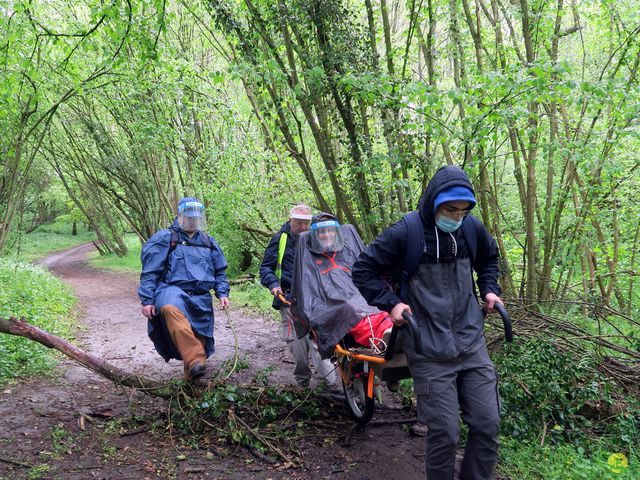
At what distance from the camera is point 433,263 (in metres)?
3.20

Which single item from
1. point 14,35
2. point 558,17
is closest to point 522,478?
point 558,17

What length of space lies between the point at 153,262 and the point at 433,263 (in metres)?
3.28

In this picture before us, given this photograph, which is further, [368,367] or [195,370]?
[195,370]

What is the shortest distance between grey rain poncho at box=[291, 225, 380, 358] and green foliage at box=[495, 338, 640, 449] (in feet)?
5.71

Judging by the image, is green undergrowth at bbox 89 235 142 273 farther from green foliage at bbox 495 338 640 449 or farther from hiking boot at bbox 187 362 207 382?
green foliage at bbox 495 338 640 449

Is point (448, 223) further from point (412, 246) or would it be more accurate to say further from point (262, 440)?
point (262, 440)

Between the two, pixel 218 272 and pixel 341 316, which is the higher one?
pixel 218 272

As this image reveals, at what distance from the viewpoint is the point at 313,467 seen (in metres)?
4.06

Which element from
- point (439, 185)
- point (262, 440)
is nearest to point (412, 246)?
point (439, 185)

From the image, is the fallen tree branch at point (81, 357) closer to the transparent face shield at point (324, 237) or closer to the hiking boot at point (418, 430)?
the transparent face shield at point (324, 237)

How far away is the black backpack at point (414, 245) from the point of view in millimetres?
3180

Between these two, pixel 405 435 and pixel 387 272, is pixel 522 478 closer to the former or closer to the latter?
pixel 405 435

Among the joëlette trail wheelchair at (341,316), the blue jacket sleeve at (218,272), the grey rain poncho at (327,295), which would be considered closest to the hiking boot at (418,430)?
the joëlette trail wheelchair at (341,316)

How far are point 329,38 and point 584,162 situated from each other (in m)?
3.59
